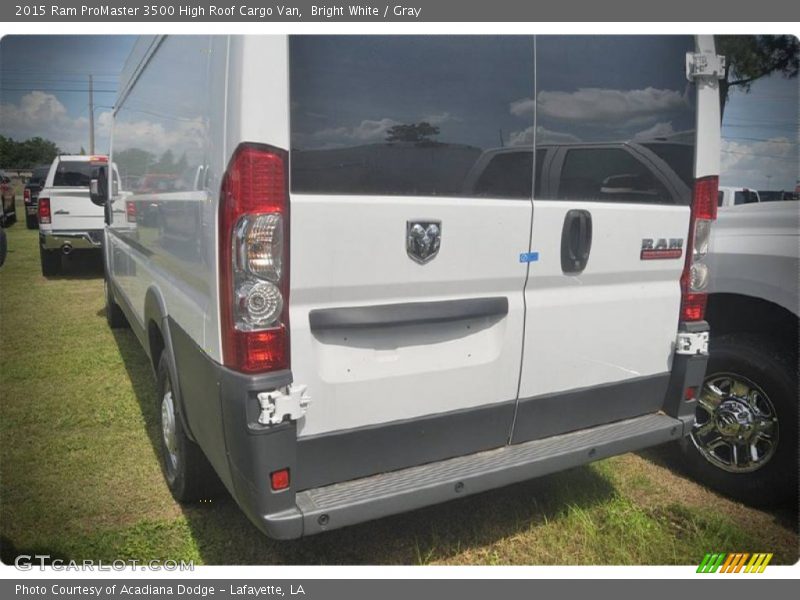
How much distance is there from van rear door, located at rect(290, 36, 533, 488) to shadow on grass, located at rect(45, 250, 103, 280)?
9559 millimetres

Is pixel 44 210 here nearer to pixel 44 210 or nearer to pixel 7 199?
pixel 44 210

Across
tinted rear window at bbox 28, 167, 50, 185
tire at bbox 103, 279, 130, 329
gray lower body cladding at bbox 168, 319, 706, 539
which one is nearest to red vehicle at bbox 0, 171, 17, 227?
A: tinted rear window at bbox 28, 167, 50, 185

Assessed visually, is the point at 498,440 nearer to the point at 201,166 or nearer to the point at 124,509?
the point at 201,166

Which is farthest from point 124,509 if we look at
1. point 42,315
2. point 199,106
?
point 42,315

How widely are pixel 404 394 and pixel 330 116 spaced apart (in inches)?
41.2

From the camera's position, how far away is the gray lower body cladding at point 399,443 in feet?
6.98

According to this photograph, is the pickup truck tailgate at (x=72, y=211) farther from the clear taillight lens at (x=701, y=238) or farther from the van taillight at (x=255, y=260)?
the clear taillight lens at (x=701, y=238)

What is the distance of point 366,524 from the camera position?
10.1 feet

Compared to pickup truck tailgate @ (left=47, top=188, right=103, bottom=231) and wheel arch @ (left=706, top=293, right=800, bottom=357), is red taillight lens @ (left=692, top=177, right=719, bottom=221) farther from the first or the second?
pickup truck tailgate @ (left=47, top=188, right=103, bottom=231)

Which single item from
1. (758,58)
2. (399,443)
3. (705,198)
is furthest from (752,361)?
(758,58)

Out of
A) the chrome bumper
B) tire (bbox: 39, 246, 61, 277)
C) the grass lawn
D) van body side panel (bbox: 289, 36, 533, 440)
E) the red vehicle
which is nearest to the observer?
van body side panel (bbox: 289, 36, 533, 440)

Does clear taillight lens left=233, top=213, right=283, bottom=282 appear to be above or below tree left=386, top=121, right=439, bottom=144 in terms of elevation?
below

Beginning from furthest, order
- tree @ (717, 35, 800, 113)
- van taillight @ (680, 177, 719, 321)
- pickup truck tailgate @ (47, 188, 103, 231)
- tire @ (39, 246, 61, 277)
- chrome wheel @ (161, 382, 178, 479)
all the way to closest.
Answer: tire @ (39, 246, 61, 277), pickup truck tailgate @ (47, 188, 103, 231), tree @ (717, 35, 800, 113), chrome wheel @ (161, 382, 178, 479), van taillight @ (680, 177, 719, 321)

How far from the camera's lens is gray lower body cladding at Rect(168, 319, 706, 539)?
2127 millimetres
